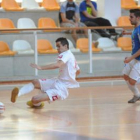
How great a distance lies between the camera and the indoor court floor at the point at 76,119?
7066 mm

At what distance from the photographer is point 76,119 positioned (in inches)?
333

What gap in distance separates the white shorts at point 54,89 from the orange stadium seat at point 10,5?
706 centimetres

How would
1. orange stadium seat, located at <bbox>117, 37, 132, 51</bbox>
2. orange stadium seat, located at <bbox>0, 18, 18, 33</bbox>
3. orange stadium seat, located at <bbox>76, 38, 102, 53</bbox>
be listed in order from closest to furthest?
orange stadium seat, located at <bbox>76, 38, 102, 53</bbox> → orange stadium seat, located at <bbox>117, 37, 132, 51</bbox> → orange stadium seat, located at <bbox>0, 18, 18, 33</bbox>

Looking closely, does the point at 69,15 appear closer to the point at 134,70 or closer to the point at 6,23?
the point at 6,23

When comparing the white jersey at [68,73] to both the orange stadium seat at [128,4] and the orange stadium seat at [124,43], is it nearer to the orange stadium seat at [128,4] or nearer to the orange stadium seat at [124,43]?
the orange stadium seat at [124,43]

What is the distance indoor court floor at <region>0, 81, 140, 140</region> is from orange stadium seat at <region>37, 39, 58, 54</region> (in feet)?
7.07

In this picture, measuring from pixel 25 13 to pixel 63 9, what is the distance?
4.73ft

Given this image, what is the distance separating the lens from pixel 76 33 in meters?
14.2

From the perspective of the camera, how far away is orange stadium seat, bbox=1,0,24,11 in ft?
53.5

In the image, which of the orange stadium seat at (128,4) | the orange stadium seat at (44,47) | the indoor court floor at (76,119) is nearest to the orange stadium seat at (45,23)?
the orange stadium seat at (44,47)

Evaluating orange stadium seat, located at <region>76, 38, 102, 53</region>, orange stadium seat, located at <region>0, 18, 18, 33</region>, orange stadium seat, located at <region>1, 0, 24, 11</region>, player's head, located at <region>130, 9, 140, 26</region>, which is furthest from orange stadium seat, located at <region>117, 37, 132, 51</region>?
player's head, located at <region>130, 9, 140, 26</region>

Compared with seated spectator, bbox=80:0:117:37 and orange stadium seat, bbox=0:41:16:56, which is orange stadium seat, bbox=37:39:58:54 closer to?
orange stadium seat, bbox=0:41:16:56

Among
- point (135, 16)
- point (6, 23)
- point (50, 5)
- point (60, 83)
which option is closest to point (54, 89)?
point (60, 83)

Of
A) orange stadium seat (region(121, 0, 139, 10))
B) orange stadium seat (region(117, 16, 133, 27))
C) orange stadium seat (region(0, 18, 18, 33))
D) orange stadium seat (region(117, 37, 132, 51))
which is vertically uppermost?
orange stadium seat (region(121, 0, 139, 10))
